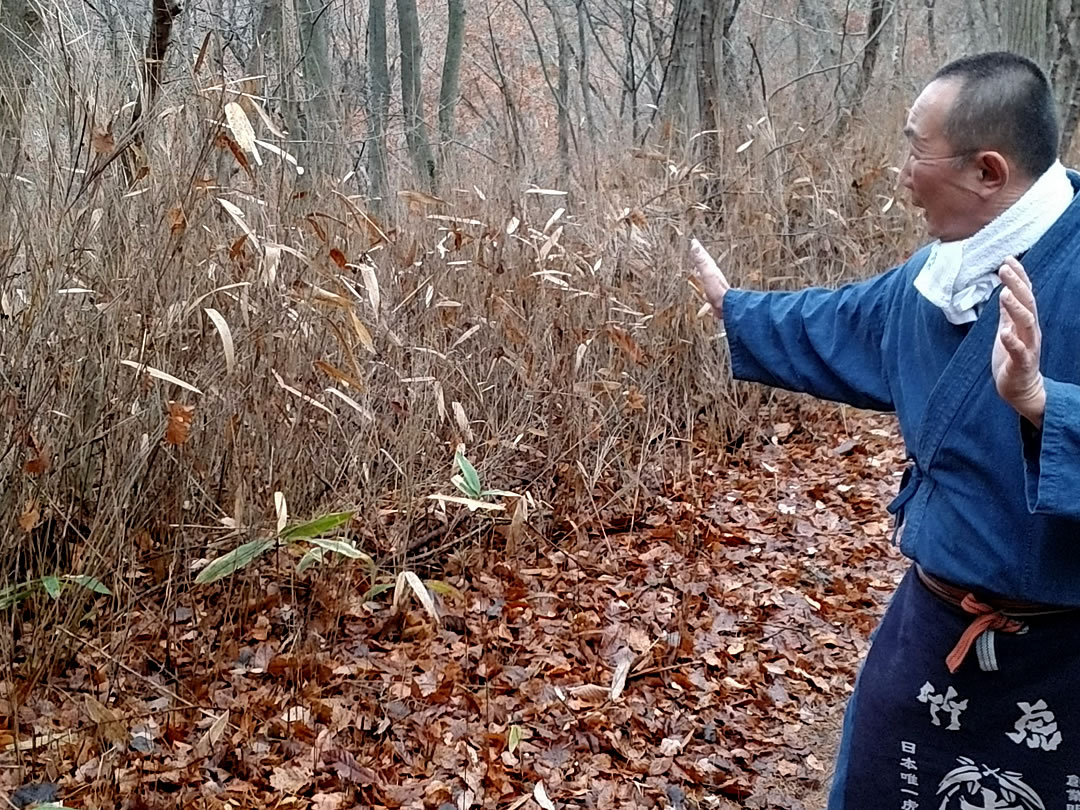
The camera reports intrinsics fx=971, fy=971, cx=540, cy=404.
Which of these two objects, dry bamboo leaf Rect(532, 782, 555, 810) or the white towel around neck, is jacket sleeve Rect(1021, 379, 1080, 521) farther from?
dry bamboo leaf Rect(532, 782, 555, 810)

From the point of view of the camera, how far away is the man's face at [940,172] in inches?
65.1

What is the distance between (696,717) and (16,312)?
238cm

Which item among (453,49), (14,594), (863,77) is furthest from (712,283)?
(453,49)

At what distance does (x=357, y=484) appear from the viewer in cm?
356

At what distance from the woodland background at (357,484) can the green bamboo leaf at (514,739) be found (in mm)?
15

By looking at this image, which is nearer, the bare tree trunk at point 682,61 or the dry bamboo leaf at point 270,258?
the dry bamboo leaf at point 270,258

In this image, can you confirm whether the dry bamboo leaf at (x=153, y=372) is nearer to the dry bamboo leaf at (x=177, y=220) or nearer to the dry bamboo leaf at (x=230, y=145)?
the dry bamboo leaf at (x=177, y=220)

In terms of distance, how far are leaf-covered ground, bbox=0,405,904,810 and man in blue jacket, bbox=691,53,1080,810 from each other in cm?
116

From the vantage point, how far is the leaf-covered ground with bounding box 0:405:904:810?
258 cm

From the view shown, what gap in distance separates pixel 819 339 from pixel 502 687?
1.69 m

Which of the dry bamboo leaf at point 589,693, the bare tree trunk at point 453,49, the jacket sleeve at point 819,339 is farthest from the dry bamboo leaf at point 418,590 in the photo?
the bare tree trunk at point 453,49

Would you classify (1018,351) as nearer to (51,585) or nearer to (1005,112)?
(1005,112)

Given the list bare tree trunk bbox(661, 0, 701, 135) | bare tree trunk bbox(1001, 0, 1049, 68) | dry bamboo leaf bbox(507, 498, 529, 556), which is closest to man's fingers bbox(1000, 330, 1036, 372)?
dry bamboo leaf bbox(507, 498, 529, 556)

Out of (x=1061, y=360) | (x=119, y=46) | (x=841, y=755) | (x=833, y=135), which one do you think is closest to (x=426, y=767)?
(x=841, y=755)
